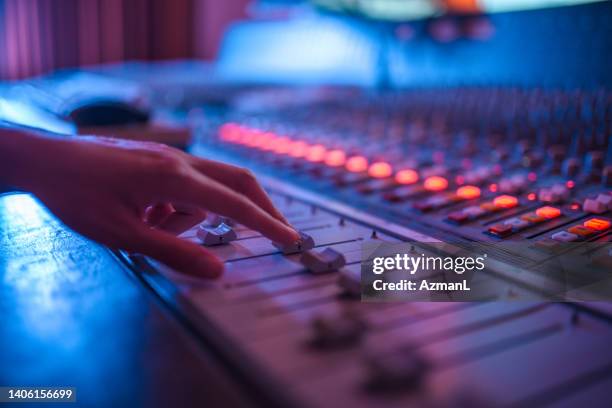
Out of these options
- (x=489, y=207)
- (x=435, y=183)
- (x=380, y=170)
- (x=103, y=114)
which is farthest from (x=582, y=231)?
(x=103, y=114)

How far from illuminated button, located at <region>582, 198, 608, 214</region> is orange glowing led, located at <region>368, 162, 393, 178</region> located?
387 millimetres

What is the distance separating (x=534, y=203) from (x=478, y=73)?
80 cm

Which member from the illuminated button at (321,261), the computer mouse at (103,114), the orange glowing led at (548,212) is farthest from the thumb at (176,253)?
the computer mouse at (103,114)

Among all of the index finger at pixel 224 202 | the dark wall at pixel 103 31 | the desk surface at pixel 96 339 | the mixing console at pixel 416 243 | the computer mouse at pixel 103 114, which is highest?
the dark wall at pixel 103 31

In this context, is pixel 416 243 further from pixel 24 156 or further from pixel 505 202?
pixel 24 156

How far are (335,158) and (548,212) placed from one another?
53 cm

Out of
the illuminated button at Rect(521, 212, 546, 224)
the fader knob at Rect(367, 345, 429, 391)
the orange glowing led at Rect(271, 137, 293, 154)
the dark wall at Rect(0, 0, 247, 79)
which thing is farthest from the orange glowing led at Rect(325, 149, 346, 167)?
the dark wall at Rect(0, 0, 247, 79)

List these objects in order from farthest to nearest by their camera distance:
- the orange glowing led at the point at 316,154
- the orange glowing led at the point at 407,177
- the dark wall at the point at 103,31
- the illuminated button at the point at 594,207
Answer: the dark wall at the point at 103,31
the orange glowing led at the point at 316,154
the orange glowing led at the point at 407,177
the illuminated button at the point at 594,207

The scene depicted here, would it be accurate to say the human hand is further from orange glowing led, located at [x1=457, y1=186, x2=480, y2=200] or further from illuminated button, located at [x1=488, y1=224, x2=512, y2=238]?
orange glowing led, located at [x1=457, y1=186, x2=480, y2=200]

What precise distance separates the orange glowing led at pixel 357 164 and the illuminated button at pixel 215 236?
1.51 feet

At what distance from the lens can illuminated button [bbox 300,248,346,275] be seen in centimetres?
62

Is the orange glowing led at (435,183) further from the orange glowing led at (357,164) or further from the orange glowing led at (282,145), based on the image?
the orange glowing led at (282,145)

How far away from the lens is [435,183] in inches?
39.3

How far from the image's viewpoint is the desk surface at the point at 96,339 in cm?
43
